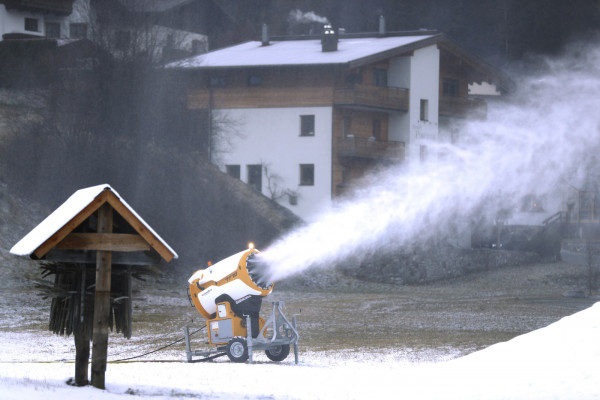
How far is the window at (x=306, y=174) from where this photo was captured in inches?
2350

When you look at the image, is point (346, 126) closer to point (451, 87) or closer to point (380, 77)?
point (380, 77)

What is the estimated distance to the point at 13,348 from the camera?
2800cm

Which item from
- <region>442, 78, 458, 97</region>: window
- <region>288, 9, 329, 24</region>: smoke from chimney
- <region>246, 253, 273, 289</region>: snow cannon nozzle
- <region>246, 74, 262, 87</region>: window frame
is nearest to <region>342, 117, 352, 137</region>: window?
<region>246, 74, 262, 87</region>: window frame

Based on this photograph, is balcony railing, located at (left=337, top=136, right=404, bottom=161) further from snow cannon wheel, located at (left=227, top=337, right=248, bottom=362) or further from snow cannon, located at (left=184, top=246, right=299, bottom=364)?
snow cannon wheel, located at (left=227, top=337, right=248, bottom=362)

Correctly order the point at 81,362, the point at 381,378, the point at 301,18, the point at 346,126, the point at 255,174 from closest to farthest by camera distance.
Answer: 1. the point at 81,362
2. the point at 381,378
3. the point at 346,126
4. the point at 255,174
5. the point at 301,18

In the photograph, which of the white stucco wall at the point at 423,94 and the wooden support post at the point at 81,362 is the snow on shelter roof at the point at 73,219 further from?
the white stucco wall at the point at 423,94

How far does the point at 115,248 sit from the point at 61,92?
3776 centimetres

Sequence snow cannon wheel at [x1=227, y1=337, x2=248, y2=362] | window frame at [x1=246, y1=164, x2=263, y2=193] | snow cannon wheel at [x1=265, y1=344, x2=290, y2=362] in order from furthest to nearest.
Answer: window frame at [x1=246, y1=164, x2=263, y2=193] → snow cannon wheel at [x1=265, y1=344, x2=290, y2=362] → snow cannon wheel at [x1=227, y1=337, x2=248, y2=362]

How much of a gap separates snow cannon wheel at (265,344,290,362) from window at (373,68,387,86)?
40.1 m

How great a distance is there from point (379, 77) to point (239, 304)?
4159cm

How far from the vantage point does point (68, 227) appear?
15.7 m

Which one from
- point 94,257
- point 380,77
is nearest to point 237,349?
point 94,257

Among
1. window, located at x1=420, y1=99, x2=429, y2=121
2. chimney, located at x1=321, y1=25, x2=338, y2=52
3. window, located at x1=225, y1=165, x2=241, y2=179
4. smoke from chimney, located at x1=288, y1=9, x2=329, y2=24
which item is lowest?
window, located at x1=225, y1=165, x2=241, y2=179

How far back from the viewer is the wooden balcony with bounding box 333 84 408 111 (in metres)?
58.2
